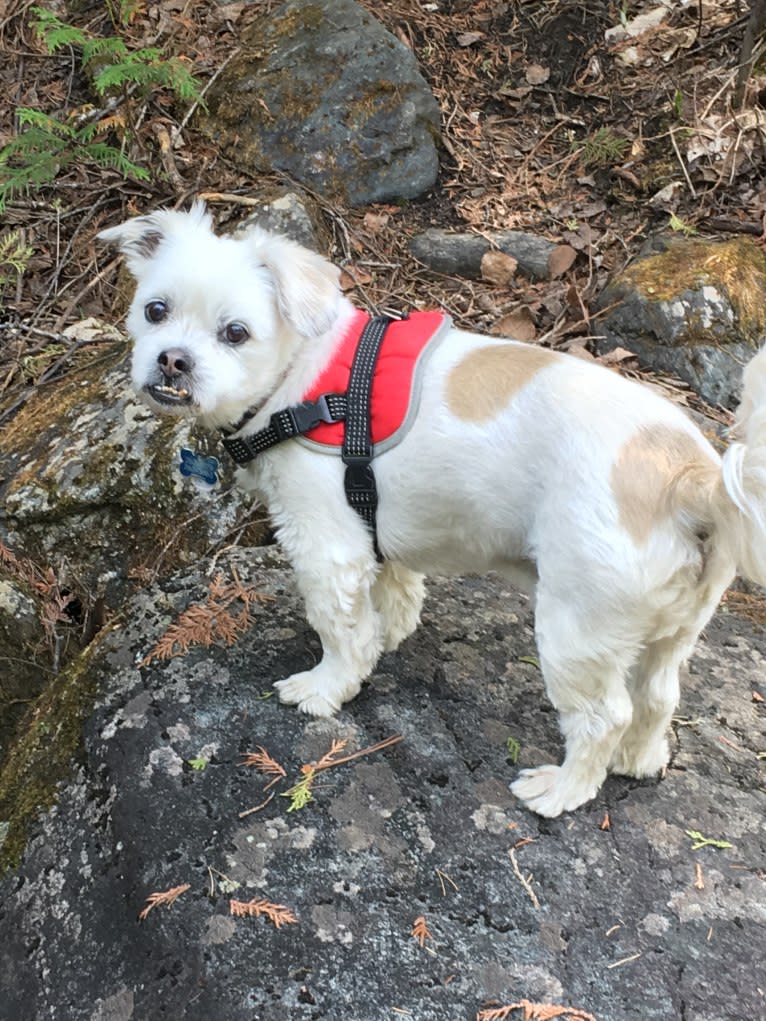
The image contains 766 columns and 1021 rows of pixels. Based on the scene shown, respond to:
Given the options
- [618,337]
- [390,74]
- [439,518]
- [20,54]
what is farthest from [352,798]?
[20,54]

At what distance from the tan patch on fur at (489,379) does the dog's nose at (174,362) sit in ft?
2.89

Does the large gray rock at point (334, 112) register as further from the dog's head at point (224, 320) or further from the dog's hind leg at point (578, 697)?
the dog's hind leg at point (578, 697)

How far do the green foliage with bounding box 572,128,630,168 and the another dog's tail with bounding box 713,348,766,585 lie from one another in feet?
16.6

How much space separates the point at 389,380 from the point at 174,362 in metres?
0.73

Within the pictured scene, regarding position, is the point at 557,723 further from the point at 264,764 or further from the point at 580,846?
the point at 264,764

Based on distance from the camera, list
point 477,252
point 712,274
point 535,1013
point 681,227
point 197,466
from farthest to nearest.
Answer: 1. point 477,252
2. point 681,227
3. point 712,274
4. point 197,466
5. point 535,1013

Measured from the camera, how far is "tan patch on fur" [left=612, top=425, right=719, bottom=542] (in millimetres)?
2373

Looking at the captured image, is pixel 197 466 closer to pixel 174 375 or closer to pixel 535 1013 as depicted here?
pixel 174 375

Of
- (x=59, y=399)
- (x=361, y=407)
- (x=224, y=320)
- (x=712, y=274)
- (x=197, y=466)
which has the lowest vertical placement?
(x=712, y=274)

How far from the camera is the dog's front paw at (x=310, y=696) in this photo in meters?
3.10

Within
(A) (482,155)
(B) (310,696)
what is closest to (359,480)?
(B) (310,696)

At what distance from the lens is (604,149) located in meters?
6.67

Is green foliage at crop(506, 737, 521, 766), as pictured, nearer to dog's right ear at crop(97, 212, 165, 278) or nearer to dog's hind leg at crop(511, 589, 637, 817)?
dog's hind leg at crop(511, 589, 637, 817)

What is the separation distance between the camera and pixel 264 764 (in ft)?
9.39
